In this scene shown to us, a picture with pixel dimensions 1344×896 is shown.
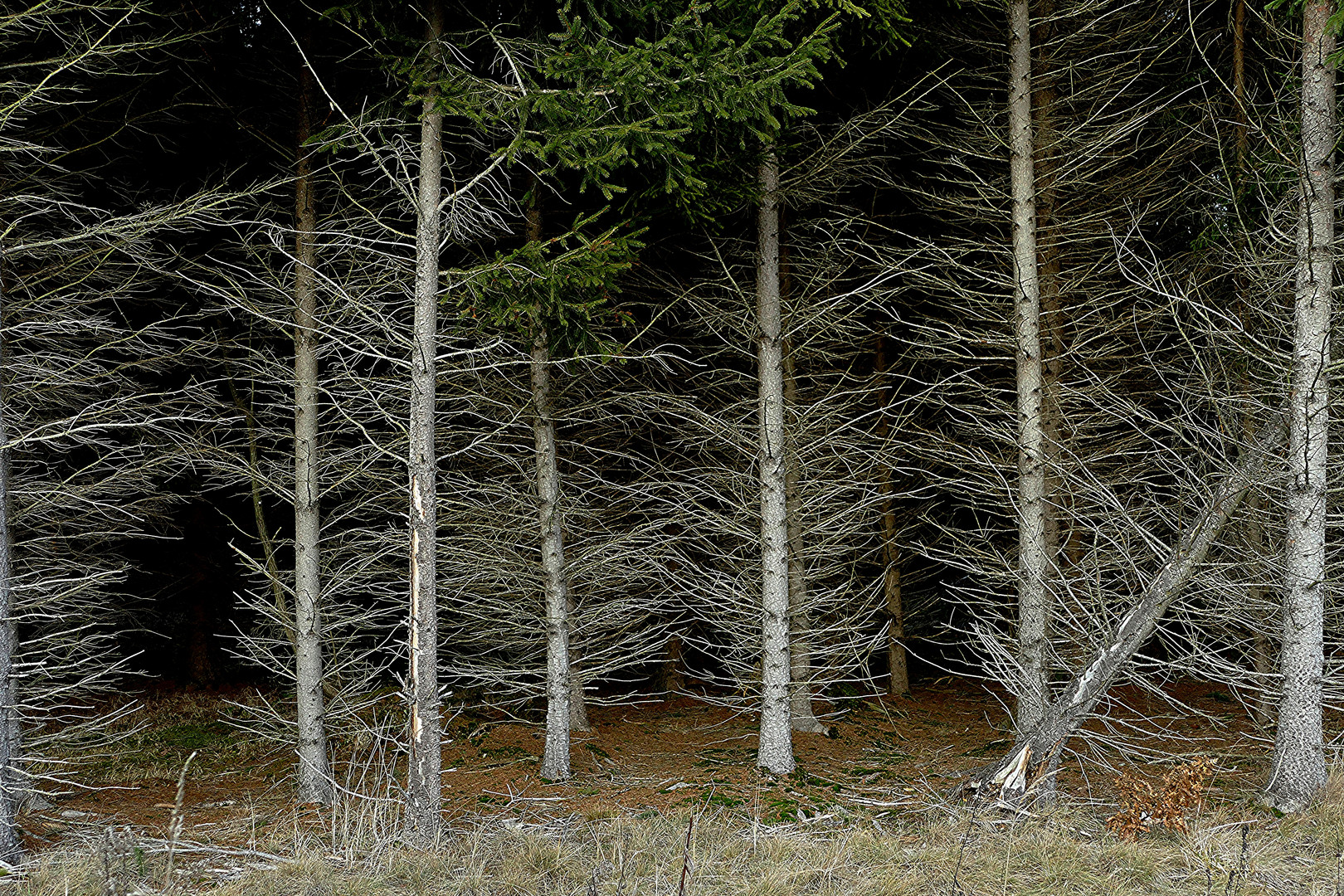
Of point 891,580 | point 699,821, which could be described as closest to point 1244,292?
point 891,580

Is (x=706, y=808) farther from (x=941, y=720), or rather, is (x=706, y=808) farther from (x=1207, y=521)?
(x=941, y=720)

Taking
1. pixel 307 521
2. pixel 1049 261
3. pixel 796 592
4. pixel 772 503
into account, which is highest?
pixel 1049 261

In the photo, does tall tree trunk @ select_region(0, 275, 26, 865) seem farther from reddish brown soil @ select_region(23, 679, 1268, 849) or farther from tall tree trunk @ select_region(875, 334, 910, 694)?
tall tree trunk @ select_region(875, 334, 910, 694)

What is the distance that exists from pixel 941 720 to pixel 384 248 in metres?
9.79

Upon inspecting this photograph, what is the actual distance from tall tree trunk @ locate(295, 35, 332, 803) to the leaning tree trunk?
6.61m

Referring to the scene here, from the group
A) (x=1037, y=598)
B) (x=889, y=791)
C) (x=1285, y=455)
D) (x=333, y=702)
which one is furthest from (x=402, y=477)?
(x=1285, y=455)

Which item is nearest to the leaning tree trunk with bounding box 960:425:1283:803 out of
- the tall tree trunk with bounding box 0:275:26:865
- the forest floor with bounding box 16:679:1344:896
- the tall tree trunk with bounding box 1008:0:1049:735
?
the forest floor with bounding box 16:679:1344:896

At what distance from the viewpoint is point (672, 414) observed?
1000 cm

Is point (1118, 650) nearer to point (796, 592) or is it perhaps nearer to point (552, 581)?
point (796, 592)

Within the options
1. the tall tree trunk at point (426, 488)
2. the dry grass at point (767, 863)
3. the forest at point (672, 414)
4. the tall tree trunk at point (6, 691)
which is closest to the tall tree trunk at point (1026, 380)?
the forest at point (672, 414)

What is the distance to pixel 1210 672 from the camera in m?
6.93

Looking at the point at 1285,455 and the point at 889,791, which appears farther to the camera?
the point at 889,791

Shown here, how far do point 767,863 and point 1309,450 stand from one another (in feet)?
18.0

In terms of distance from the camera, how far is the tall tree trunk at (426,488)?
6.36m
